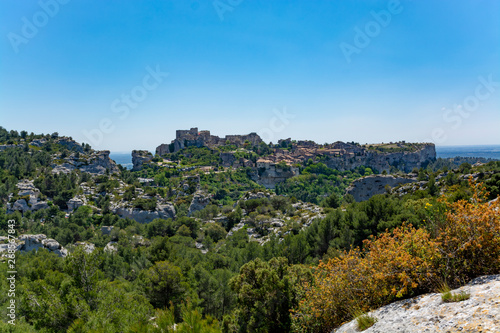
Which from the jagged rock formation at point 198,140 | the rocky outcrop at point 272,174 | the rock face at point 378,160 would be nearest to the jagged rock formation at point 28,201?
the rocky outcrop at point 272,174

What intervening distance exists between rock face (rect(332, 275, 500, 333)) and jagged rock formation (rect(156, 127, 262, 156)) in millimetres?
130955

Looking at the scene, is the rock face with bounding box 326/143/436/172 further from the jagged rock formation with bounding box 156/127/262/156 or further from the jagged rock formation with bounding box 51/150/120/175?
the jagged rock formation with bounding box 51/150/120/175

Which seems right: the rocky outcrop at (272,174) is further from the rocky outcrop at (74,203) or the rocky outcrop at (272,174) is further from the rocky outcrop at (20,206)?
the rocky outcrop at (20,206)

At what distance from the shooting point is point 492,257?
5.14 m

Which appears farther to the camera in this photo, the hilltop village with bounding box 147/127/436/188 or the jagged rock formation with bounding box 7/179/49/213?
the hilltop village with bounding box 147/127/436/188

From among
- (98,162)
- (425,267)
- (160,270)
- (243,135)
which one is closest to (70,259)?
(160,270)

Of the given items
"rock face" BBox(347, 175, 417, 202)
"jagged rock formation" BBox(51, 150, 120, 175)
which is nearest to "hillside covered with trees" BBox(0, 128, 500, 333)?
"jagged rock formation" BBox(51, 150, 120, 175)

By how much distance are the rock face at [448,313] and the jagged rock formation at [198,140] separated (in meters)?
131

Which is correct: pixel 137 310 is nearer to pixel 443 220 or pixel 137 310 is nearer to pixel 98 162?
pixel 443 220

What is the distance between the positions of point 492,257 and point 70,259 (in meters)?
16.4

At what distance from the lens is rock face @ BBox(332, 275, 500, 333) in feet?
12.7

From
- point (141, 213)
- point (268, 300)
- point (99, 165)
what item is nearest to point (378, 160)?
point (141, 213)

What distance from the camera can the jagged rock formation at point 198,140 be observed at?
13300 cm

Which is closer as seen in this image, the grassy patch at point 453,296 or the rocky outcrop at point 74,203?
the grassy patch at point 453,296
